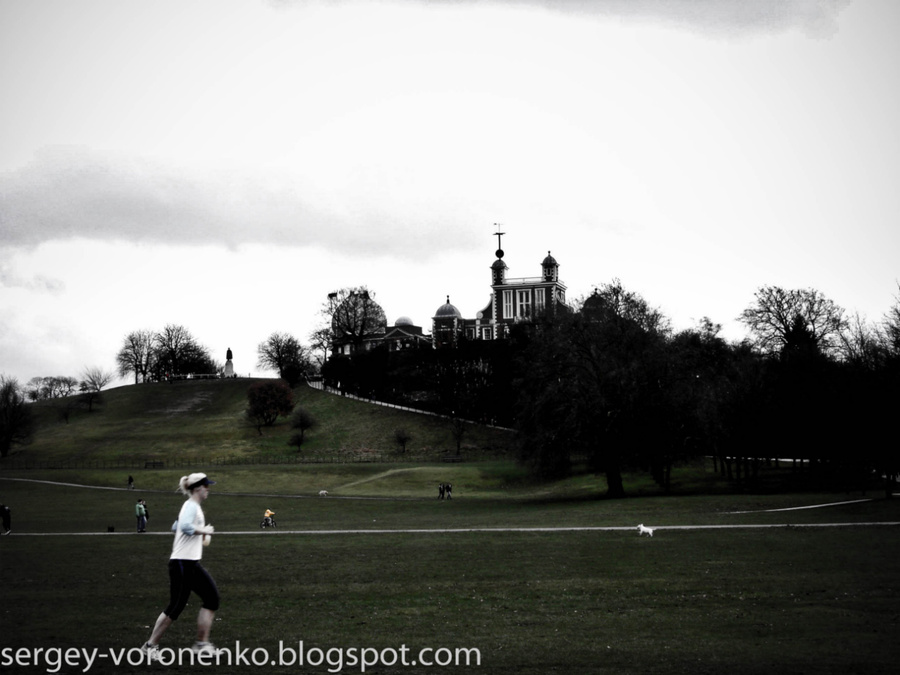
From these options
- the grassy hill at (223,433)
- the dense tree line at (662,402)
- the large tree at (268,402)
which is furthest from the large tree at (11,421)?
the dense tree line at (662,402)

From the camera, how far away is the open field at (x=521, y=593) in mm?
14008

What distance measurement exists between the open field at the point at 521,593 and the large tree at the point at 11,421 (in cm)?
7584

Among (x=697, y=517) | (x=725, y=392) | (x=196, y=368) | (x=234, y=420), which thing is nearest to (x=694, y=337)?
(x=725, y=392)

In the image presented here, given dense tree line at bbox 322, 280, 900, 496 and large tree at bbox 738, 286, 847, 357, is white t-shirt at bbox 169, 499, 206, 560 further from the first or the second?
large tree at bbox 738, 286, 847, 357

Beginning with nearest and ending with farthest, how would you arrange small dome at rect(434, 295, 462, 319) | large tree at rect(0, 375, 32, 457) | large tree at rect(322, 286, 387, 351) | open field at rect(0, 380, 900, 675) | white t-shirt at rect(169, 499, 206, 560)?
white t-shirt at rect(169, 499, 206, 560)
open field at rect(0, 380, 900, 675)
large tree at rect(0, 375, 32, 457)
large tree at rect(322, 286, 387, 351)
small dome at rect(434, 295, 462, 319)

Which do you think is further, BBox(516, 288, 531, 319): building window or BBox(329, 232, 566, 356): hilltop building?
BBox(516, 288, 531, 319): building window

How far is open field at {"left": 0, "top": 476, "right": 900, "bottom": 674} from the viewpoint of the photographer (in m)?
14.0

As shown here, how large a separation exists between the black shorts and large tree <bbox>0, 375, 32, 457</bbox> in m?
105

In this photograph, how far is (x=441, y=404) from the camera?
386 feet

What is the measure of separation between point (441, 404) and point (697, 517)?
7952 centimetres

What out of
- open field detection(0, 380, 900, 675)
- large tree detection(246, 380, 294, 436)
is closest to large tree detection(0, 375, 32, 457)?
large tree detection(246, 380, 294, 436)


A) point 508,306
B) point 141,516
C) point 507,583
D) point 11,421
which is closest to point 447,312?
point 508,306

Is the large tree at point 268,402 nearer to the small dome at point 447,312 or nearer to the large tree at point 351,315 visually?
the large tree at point 351,315

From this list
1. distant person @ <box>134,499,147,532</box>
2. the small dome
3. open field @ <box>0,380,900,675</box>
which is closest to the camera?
open field @ <box>0,380,900,675</box>
